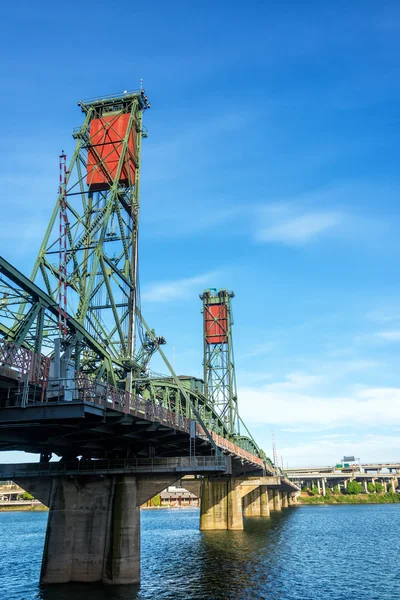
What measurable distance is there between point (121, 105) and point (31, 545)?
6027cm

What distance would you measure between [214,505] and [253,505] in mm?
44711

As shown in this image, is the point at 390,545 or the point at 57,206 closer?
the point at 57,206

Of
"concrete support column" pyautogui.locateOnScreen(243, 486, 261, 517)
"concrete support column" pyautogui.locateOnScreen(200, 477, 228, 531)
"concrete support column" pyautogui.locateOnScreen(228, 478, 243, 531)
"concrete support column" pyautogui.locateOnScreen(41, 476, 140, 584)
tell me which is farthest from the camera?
"concrete support column" pyautogui.locateOnScreen(243, 486, 261, 517)

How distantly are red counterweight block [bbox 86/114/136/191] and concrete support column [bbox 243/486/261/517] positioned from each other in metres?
91.8

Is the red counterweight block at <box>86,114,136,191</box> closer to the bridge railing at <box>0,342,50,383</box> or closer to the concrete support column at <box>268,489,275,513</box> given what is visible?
the bridge railing at <box>0,342,50,383</box>

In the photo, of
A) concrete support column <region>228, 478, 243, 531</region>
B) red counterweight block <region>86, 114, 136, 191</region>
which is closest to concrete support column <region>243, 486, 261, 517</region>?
concrete support column <region>228, 478, 243, 531</region>

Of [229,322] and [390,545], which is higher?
[229,322]

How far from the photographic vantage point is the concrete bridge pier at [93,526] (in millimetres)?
39688

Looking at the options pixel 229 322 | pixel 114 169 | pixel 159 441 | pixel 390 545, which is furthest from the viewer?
pixel 229 322

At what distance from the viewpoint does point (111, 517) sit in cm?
4169

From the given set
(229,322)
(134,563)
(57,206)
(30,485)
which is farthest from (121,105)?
(229,322)

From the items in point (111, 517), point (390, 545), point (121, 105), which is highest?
point (121, 105)

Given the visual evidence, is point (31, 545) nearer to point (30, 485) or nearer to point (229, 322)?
point (30, 485)

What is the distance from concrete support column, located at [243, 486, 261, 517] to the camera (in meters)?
126
